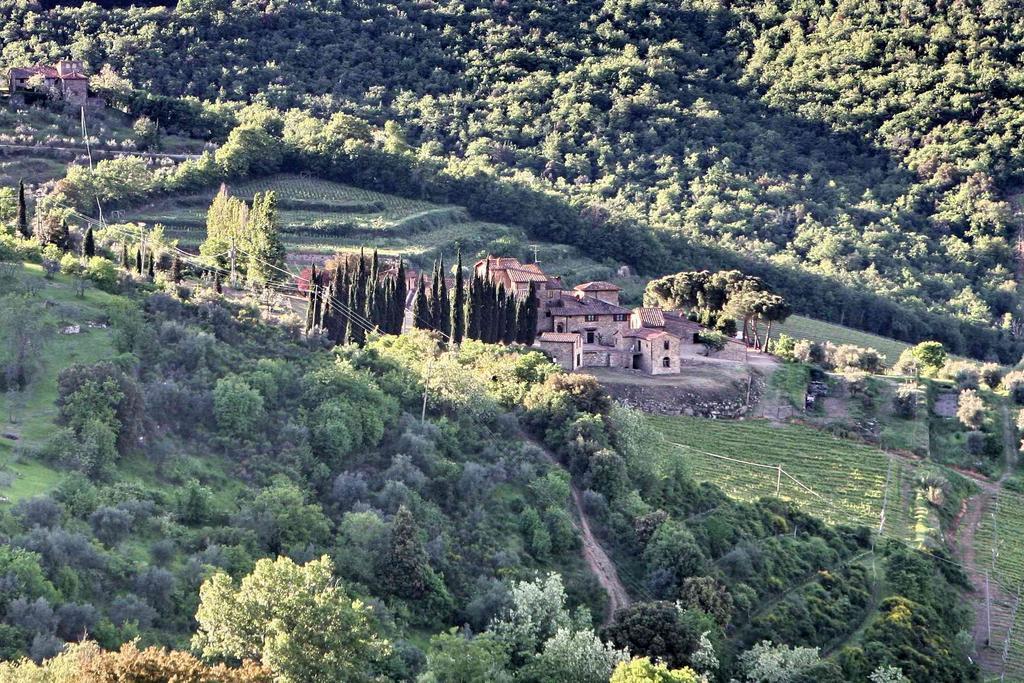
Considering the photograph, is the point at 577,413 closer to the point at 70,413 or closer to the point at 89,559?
the point at 70,413

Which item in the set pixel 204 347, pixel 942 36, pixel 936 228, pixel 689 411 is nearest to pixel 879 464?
pixel 689 411

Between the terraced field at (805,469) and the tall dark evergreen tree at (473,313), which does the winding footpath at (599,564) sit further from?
the tall dark evergreen tree at (473,313)

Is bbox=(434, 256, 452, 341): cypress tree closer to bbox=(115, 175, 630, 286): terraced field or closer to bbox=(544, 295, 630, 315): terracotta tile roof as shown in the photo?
bbox=(544, 295, 630, 315): terracotta tile roof

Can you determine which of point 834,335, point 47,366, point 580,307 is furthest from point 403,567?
point 834,335

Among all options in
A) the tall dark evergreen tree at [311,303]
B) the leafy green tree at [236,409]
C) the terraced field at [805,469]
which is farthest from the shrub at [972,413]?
the leafy green tree at [236,409]

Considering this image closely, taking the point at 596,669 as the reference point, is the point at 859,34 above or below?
above

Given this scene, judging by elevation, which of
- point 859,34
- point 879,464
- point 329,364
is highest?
point 859,34

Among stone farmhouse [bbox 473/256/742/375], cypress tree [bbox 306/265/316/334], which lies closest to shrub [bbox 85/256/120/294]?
cypress tree [bbox 306/265/316/334]
